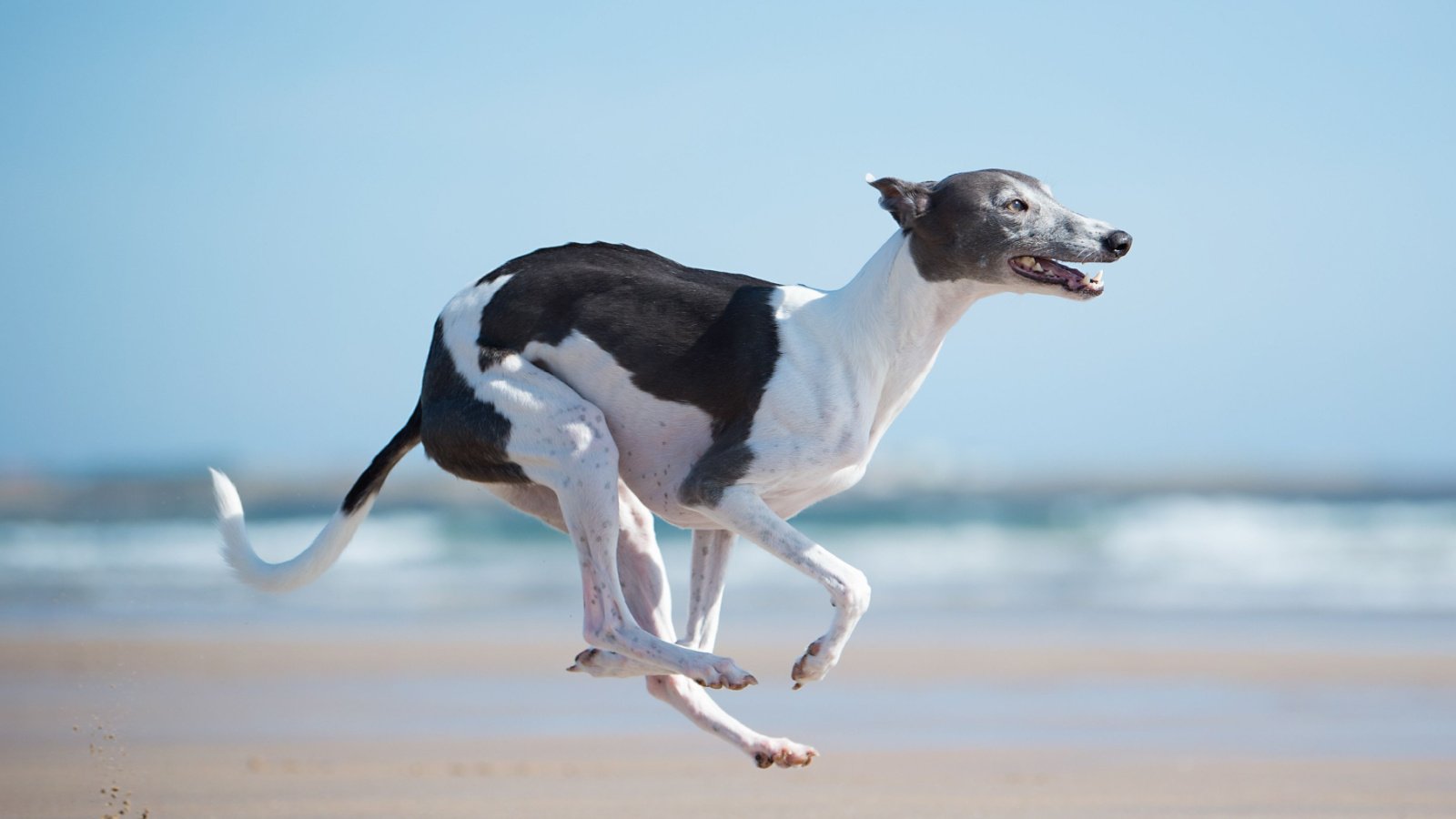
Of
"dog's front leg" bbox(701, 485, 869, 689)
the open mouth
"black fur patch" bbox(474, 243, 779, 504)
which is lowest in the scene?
"dog's front leg" bbox(701, 485, 869, 689)

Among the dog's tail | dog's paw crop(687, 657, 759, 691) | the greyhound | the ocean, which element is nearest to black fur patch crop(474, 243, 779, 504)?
the greyhound

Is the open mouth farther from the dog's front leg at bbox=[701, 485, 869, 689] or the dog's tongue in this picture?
the dog's front leg at bbox=[701, 485, 869, 689]

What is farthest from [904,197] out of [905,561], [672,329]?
[905,561]

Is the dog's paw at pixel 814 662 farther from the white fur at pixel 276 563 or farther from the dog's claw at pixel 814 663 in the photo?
the white fur at pixel 276 563

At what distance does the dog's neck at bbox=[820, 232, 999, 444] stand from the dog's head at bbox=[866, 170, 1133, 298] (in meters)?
0.07

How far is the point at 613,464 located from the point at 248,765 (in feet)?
13.4

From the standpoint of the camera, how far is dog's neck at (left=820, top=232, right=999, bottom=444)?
580cm

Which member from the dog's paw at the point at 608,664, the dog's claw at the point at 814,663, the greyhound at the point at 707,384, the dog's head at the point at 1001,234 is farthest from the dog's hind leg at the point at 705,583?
the dog's head at the point at 1001,234

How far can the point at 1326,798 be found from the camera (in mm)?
7988

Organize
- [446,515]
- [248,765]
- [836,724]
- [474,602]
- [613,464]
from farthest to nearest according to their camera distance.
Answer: [446,515]
[474,602]
[836,724]
[248,765]
[613,464]

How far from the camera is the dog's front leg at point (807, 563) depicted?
17.8ft

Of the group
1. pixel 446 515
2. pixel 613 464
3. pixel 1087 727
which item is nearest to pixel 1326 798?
pixel 1087 727

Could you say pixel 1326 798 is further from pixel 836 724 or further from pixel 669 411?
pixel 669 411

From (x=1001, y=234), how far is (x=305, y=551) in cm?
284
